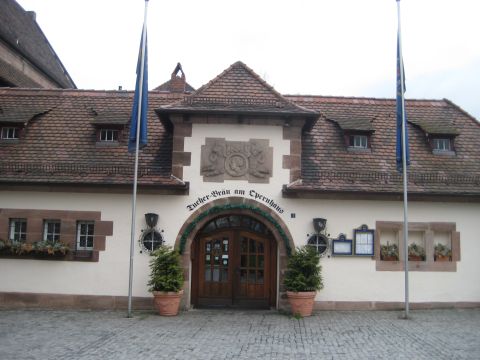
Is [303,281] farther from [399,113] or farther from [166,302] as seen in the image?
[399,113]

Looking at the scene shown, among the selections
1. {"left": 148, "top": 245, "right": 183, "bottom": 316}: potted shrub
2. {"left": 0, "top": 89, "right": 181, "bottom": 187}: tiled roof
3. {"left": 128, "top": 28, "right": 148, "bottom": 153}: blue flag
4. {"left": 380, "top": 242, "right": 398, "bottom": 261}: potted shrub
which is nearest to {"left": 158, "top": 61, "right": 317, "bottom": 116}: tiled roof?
{"left": 128, "top": 28, "right": 148, "bottom": 153}: blue flag

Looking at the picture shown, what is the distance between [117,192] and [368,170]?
22.3 feet

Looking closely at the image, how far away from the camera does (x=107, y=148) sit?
14.5 m

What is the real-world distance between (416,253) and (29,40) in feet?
74.7

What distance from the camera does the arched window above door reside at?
13.6m

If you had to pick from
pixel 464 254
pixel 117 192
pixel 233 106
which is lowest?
pixel 464 254

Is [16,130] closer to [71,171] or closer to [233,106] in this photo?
[71,171]

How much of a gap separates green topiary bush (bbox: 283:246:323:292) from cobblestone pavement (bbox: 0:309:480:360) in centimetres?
76

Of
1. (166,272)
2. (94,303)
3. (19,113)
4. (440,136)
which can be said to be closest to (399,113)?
(440,136)

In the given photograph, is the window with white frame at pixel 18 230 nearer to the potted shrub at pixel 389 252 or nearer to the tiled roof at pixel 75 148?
the tiled roof at pixel 75 148

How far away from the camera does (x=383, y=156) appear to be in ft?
47.6

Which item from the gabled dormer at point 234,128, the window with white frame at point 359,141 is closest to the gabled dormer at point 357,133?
the window with white frame at point 359,141

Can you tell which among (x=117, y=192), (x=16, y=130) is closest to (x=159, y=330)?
(x=117, y=192)

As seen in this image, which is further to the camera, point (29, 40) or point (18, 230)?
point (29, 40)
